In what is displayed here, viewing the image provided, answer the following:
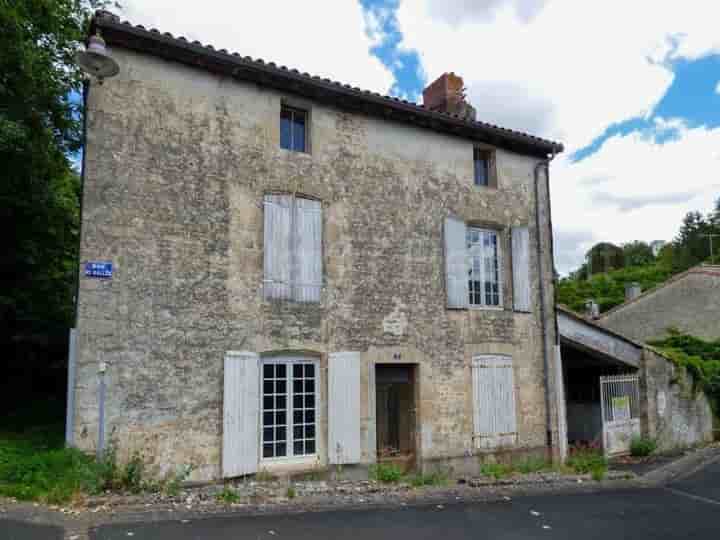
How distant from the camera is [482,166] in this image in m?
12.4

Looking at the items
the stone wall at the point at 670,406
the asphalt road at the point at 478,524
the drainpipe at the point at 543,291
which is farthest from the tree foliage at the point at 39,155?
the stone wall at the point at 670,406

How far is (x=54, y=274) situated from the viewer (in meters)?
12.3

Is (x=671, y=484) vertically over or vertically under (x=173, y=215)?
under

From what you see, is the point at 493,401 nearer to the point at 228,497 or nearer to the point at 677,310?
the point at 228,497

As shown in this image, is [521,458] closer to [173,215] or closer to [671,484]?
[671,484]

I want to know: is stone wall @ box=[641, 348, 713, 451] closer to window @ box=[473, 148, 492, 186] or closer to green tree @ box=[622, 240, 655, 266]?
window @ box=[473, 148, 492, 186]

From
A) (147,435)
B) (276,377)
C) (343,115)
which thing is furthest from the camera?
(343,115)

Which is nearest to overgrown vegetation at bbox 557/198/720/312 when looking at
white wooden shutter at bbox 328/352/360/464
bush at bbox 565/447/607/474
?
bush at bbox 565/447/607/474

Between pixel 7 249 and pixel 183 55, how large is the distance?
5950mm

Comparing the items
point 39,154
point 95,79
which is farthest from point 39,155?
point 95,79

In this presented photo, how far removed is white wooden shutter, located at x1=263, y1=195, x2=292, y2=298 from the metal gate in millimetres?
8632

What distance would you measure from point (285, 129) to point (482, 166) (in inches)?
187

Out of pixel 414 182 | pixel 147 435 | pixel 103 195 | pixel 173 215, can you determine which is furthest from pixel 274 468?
pixel 414 182

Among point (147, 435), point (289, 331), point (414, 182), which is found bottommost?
point (147, 435)
